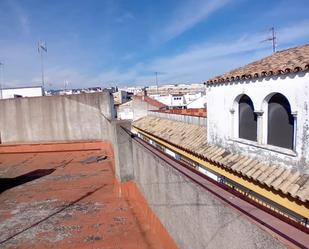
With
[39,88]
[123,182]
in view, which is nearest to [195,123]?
[123,182]

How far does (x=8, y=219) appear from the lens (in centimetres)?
602

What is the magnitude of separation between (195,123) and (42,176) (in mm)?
7605

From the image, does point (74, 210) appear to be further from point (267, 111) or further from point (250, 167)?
point (267, 111)

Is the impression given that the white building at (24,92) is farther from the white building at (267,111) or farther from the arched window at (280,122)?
the arched window at (280,122)

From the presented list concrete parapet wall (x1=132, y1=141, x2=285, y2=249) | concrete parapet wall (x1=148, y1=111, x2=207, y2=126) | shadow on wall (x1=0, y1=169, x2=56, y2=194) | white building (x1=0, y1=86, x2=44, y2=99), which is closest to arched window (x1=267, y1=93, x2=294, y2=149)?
concrete parapet wall (x1=132, y1=141, x2=285, y2=249)

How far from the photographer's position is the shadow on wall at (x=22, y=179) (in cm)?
851

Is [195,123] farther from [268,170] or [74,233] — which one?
[74,233]

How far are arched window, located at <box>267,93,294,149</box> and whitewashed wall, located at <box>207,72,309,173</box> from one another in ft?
0.42

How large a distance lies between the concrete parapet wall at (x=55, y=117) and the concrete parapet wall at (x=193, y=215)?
9986 millimetres

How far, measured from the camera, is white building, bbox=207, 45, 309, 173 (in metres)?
5.86

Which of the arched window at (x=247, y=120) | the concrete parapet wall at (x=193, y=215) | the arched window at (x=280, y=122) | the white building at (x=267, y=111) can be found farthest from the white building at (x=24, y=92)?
the concrete parapet wall at (x=193, y=215)

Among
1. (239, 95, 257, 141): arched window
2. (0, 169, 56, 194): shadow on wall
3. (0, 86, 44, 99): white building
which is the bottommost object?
(0, 169, 56, 194): shadow on wall

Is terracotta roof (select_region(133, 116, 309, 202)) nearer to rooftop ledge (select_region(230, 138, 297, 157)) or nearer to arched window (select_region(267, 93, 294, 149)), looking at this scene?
rooftop ledge (select_region(230, 138, 297, 157))

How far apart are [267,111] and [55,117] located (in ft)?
38.4
